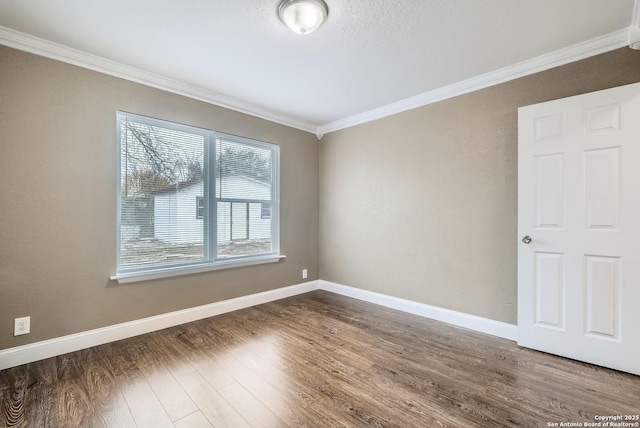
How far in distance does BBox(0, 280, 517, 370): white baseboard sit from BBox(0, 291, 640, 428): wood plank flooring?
9 cm

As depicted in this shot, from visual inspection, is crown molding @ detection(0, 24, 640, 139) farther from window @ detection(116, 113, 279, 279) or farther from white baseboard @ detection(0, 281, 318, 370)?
white baseboard @ detection(0, 281, 318, 370)

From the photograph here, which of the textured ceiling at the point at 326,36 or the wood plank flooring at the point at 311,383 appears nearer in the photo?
the wood plank flooring at the point at 311,383

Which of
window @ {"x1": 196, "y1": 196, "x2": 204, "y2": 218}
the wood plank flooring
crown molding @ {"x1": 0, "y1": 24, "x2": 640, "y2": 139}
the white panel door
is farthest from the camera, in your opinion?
window @ {"x1": 196, "y1": 196, "x2": 204, "y2": 218}

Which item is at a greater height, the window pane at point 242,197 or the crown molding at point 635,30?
the crown molding at point 635,30

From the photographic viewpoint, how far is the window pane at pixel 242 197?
3.45 meters

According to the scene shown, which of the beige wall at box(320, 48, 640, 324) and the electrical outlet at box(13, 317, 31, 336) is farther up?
the beige wall at box(320, 48, 640, 324)

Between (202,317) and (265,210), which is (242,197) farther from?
(202,317)

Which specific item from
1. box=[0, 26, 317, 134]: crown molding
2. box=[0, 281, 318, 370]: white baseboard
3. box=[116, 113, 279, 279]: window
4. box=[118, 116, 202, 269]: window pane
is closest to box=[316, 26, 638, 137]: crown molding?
box=[0, 26, 317, 134]: crown molding

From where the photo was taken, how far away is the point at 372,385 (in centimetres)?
196

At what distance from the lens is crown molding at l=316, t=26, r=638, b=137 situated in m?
2.23

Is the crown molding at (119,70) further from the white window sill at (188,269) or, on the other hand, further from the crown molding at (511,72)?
the white window sill at (188,269)

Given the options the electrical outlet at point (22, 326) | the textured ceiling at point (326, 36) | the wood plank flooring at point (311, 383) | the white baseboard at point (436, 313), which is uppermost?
the textured ceiling at point (326, 36)

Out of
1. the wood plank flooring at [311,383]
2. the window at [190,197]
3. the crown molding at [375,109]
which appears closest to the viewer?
the wood plank flooring at [311,383]

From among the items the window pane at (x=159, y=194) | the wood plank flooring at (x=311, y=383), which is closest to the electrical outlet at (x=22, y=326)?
the wood plank flooring at (x=311, y=383)
